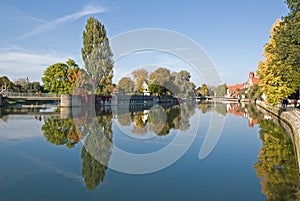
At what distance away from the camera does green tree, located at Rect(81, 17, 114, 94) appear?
141 ft

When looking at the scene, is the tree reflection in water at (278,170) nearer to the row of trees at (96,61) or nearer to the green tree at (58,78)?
the row of trees at (96,61)

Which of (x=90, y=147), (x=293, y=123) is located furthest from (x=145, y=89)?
(x=90, y=147)

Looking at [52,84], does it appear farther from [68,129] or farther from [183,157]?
[183,157]

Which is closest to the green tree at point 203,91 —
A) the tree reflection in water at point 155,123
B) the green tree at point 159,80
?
the green tree at point 159,80

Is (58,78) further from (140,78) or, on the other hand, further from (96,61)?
(140,78)

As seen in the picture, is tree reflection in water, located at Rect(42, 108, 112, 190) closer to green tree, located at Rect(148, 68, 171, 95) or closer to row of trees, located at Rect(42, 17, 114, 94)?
row of trees, located at Rect(42, 17, 114, 94)

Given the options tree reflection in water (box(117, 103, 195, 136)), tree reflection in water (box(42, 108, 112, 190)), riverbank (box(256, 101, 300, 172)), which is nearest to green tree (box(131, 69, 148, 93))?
tree reflection in water (box(117, 103, 195, 136))

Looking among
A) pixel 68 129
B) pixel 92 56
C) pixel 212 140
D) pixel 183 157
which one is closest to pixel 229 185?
pixel 183 157

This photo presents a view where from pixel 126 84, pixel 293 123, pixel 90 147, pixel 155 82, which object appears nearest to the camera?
pixel 90 147

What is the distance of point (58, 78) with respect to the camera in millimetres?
52750

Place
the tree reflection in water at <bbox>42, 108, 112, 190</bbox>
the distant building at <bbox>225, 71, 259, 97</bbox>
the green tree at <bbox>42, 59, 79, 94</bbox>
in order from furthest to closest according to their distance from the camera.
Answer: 1. the distant building at <bbox>225, 71, 259, 97</bbox>
2. the green tree at <bbox>42, 59, 79, 94</bbox>
3. the tree reflection in water at <bbox>42, 108, 112, 190</bbox>

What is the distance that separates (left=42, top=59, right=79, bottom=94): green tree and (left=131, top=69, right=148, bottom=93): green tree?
2120 centimetres

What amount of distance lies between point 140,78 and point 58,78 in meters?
25.5

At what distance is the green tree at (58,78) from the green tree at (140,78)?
21204 millimetres
